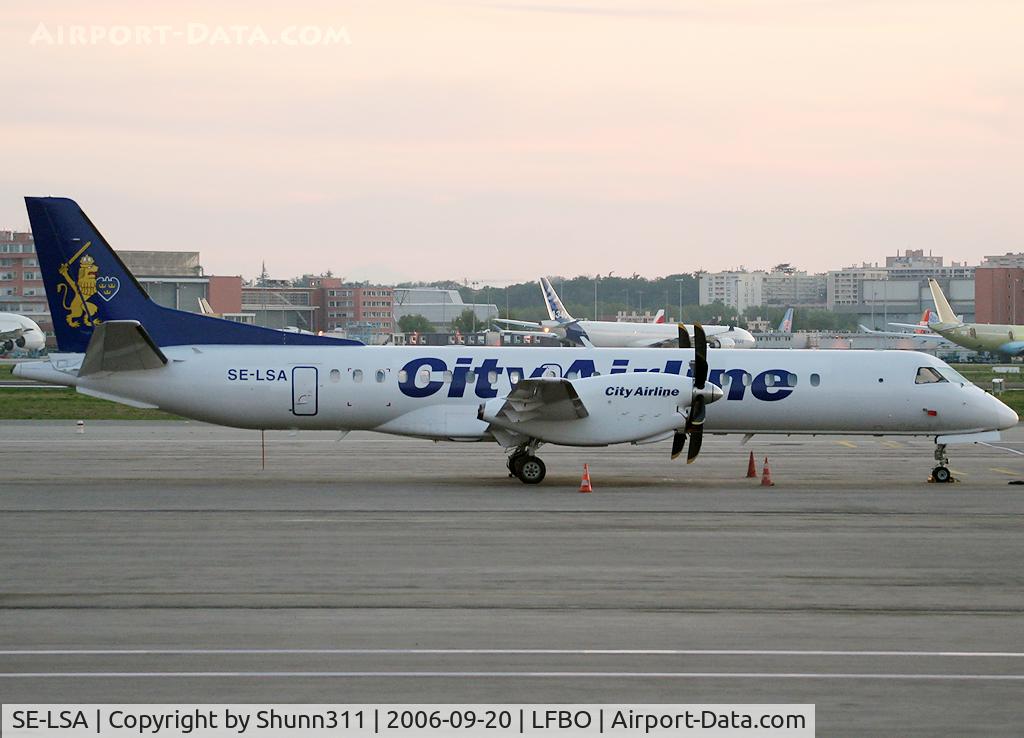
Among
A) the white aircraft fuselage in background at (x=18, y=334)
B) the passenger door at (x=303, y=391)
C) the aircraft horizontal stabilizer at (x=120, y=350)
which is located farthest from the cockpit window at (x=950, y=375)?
the white aircraft fuselage in background at (x=18, y=334)

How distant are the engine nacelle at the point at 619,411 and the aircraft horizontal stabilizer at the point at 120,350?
263 inches

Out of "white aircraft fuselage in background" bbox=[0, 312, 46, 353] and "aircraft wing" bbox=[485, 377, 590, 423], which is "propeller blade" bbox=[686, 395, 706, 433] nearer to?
"aircraft wing" bbox=[485, 377, 590, 423]

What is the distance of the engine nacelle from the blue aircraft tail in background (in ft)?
19.6

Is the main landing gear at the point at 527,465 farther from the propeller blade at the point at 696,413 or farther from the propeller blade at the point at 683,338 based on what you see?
the propeller blade at the point at 683,338

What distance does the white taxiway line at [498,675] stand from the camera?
32.5 feet

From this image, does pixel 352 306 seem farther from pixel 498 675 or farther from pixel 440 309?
pixel 498 675

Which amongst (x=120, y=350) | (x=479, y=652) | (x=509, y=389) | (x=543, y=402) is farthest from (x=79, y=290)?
(x=479, y=652)

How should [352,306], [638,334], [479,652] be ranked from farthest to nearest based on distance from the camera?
[352,306] → [638,334] → [479,652]

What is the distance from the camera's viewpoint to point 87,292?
24.5 metres

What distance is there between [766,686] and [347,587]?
5.61m

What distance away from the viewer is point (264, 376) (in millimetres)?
24500

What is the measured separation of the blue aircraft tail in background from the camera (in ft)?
79.5

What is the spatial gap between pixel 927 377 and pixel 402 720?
19.7 metres

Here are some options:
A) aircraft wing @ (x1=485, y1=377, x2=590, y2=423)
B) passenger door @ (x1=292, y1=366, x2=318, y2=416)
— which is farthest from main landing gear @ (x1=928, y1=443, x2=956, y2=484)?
passenger door @ (x1=292, y1=366, x2=318, y2=416)
